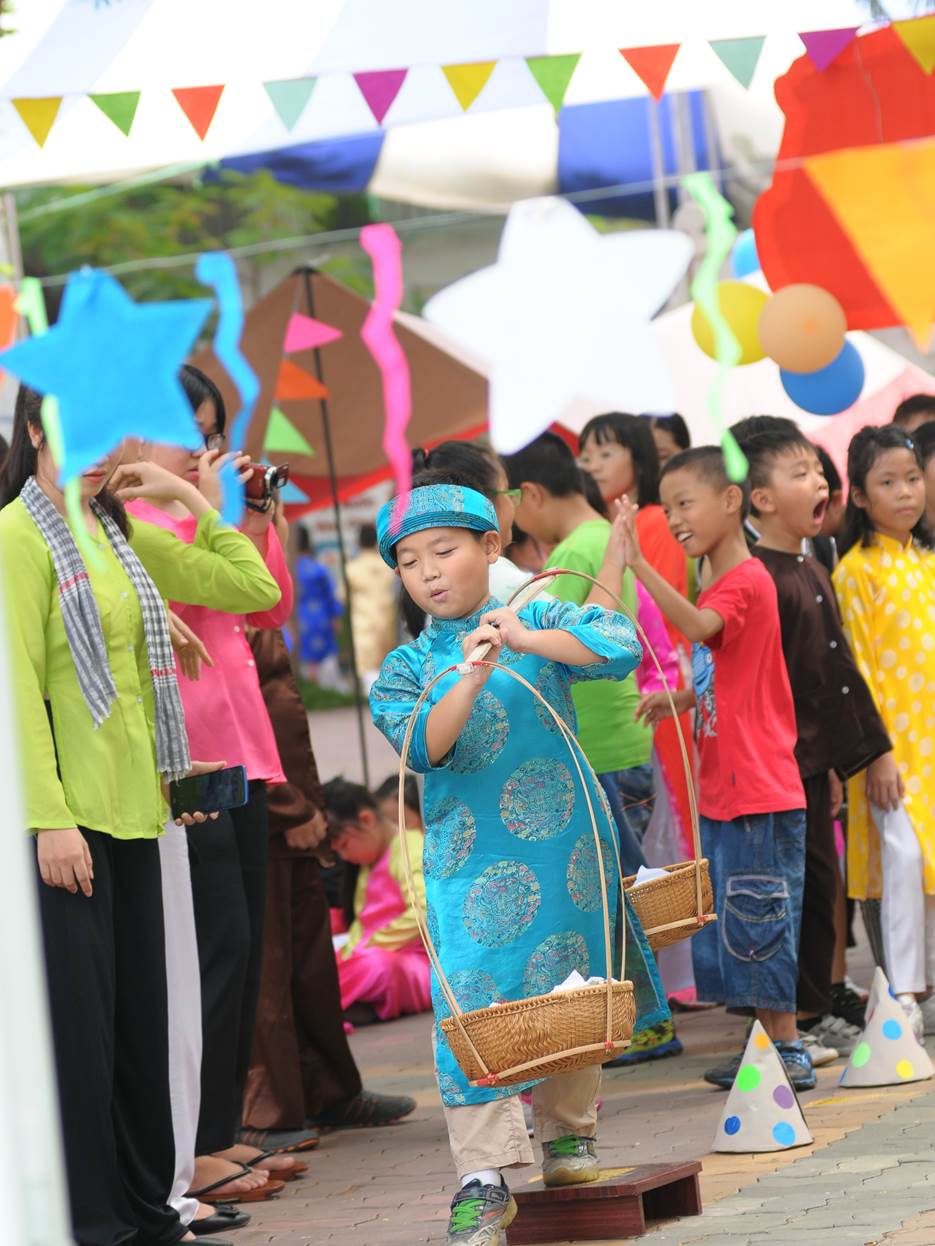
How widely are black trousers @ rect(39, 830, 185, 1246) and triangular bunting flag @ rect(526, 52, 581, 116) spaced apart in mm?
1980

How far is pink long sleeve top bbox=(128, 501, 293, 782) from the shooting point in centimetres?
439

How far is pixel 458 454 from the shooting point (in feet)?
15.5

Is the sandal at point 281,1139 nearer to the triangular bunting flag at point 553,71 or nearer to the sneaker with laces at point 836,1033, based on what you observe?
the sneaker with laces at point 836,1033

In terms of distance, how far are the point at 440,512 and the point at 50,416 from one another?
0.86 m

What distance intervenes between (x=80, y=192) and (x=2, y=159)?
13.3 m

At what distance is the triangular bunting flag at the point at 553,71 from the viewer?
13.9ft

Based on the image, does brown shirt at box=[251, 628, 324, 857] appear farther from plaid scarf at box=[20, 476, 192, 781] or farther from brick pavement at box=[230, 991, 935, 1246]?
plaid scarf at box=[20, 476, 192, 781]

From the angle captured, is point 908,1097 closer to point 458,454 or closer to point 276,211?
point 458,454

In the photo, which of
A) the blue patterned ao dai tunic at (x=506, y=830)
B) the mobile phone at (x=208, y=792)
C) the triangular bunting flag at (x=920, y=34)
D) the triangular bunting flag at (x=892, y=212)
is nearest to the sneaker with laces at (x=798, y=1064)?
the blue patterned ao dai tunic at (x=506, y=830)

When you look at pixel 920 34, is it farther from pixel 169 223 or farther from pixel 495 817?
pixel 169 223

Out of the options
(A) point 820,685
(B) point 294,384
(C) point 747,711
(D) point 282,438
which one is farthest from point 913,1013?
(D) point 282,438

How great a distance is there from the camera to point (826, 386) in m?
6.14

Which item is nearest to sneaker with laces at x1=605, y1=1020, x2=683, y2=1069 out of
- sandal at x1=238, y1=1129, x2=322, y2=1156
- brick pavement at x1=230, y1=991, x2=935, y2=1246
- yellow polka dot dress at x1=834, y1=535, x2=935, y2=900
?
brick pavement at x1=230, y1=991, x2=935, y2=1246

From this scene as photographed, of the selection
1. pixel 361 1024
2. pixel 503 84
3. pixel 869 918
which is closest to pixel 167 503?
pixel 503 84
